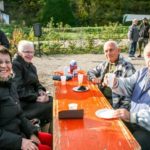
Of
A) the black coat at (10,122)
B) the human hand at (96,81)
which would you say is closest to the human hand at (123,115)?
the black coat at (10,122)

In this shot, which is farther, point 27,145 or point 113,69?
point 113,69

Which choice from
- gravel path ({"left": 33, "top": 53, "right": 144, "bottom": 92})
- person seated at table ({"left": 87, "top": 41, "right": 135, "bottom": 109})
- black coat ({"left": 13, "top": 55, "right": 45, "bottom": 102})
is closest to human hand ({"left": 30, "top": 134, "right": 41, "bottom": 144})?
black coat ({"left": 13, "top": 55, "right": 45, "bottom": 102})

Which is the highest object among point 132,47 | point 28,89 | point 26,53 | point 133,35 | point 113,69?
point 26,53

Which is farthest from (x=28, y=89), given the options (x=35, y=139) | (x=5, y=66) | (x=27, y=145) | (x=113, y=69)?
(x=27, y=145)

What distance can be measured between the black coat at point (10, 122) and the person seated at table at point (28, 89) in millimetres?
1147

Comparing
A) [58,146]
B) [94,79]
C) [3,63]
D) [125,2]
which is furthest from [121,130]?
[125,2]

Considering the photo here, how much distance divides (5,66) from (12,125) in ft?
1.78

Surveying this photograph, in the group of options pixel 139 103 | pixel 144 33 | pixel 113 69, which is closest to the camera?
pixel 139 103

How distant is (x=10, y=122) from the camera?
2971 millimetres

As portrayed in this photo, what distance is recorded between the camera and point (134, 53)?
1395cm

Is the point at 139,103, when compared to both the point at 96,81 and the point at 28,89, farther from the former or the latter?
the point at 28,89

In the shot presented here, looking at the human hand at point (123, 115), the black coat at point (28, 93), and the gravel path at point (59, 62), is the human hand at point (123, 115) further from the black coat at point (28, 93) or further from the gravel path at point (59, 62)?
the gravel path at point (59, 62)

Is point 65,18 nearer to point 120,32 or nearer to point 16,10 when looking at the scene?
point 16,10

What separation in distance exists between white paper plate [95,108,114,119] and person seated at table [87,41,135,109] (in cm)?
99
